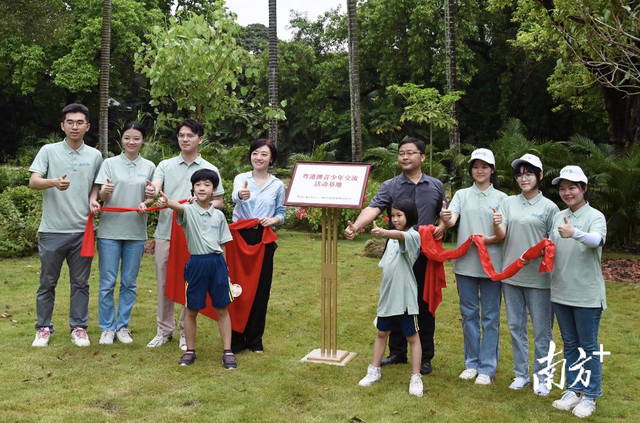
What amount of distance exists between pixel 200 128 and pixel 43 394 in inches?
99.6

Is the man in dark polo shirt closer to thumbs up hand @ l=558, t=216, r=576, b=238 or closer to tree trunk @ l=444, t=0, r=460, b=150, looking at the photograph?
thumbs up hand @ l=558, t=216, r=576, b=238

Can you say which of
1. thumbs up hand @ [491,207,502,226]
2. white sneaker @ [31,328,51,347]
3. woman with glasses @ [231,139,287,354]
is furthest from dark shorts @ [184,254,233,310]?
thumbs up hand @ [491,207,502,226]

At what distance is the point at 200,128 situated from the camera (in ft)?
18.2

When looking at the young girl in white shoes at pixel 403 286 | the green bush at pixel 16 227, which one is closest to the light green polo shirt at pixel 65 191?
the young girl in white shoes at pixel 403 286

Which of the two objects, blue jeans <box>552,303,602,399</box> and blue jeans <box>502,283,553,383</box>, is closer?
blue jeans <box>552,303,602,399</box>

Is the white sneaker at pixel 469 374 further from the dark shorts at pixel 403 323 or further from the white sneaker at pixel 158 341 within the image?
the white sneaker at pixel 158 341

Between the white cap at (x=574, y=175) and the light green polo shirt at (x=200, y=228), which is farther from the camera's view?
the light green polo shirt at (x=200, y=228)

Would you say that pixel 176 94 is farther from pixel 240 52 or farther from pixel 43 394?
pixel 43 394

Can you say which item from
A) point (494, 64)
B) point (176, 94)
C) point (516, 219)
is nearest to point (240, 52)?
point (176, 94)

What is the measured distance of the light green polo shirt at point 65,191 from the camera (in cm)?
535

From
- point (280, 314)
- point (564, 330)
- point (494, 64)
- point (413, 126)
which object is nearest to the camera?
point (564, 330)

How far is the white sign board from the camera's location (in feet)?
16.7

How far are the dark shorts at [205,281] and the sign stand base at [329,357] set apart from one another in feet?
2.98

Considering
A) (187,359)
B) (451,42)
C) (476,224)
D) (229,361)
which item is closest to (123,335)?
(187,359)
